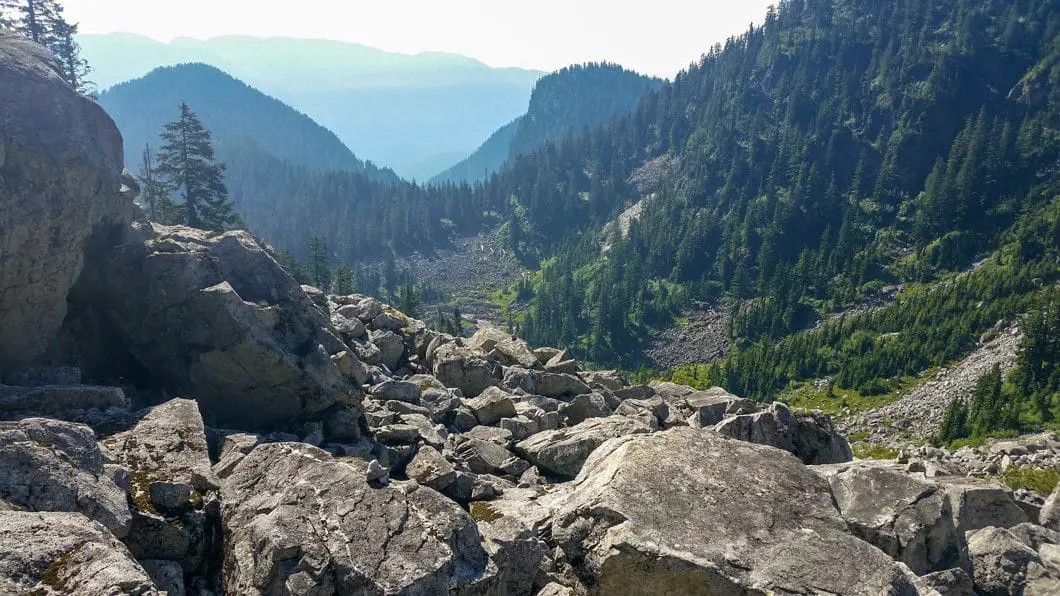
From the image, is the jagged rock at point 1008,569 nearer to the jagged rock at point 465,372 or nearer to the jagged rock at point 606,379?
the jagged rock at point 465,372

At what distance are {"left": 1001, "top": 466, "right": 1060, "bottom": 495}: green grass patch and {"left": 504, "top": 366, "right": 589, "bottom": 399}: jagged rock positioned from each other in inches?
1158

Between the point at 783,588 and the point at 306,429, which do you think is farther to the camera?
the point at 306,429

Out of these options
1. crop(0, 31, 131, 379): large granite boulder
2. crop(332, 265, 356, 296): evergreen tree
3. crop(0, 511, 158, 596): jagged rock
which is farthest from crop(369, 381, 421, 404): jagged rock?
crop(332, 265, 356, 296): evergreen tree

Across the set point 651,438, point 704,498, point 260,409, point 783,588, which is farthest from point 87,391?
point 783,588

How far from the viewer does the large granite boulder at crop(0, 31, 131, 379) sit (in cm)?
1855

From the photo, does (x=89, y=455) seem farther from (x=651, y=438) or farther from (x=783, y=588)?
(x=783, y=588)

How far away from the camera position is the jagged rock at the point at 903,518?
1639 cm

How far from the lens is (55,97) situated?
20656 millimetres

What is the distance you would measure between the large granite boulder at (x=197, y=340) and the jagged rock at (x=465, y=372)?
12.5 meters

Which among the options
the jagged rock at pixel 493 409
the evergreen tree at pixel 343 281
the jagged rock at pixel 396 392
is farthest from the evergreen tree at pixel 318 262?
the jagged rock at pixel 493 409

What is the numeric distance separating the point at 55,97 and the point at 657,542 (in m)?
25.6

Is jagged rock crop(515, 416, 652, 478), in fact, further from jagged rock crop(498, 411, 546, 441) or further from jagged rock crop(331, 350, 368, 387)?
jagged rock crop(331, 350, 368, 387)

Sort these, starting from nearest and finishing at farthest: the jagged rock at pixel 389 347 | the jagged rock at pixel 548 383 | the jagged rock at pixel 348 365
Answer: the jagged rock at pixel 348 365 → the jagged rock at pixel 548 383 → the jagged rock at pixel 389 347

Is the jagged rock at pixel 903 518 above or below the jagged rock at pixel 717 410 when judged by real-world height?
above
